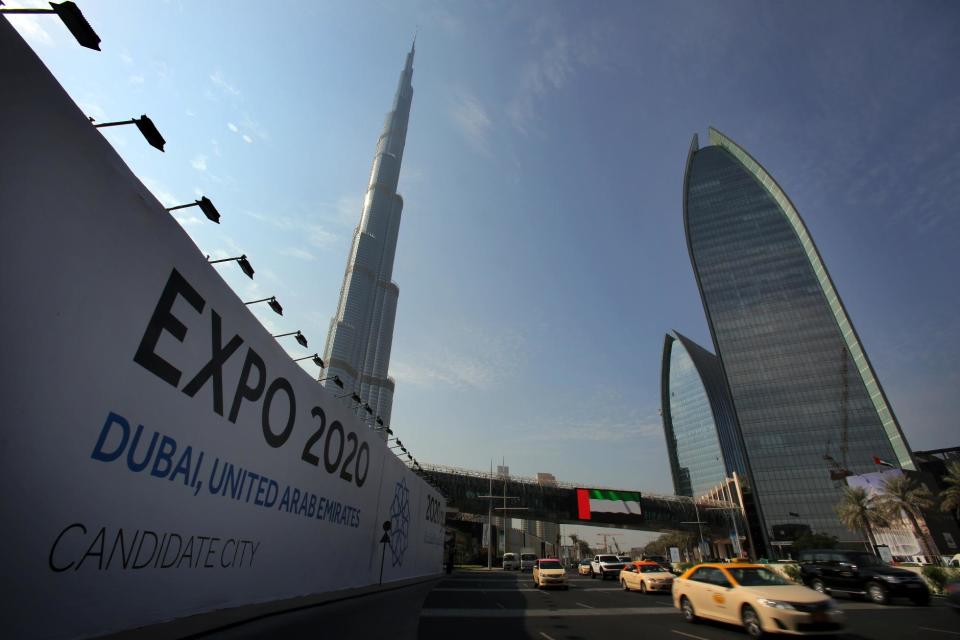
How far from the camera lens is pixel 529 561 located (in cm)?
5456

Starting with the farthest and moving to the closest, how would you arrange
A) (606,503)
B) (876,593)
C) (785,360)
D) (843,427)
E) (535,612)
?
(785,360)
(843,427)
(606,503)
(876,593)
(535,612)

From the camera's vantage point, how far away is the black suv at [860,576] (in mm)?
15375

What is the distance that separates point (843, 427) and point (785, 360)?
20391mm

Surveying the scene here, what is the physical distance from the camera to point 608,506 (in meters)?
72.3

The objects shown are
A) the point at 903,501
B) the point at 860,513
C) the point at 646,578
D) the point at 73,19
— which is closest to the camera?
the point at 73,19

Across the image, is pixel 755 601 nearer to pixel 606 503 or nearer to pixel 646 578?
pixel 646 578

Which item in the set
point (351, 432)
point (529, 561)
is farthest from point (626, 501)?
point (351, 432)

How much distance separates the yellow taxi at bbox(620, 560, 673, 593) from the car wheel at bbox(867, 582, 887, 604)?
7.28 m

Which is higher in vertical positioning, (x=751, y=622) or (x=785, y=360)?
(x=785, y=360)

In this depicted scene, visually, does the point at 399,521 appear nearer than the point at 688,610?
No

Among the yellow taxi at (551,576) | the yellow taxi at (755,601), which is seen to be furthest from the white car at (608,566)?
the yellow taxi at (755,601)

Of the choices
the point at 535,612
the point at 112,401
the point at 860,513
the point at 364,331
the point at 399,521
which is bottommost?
the point at 535,612

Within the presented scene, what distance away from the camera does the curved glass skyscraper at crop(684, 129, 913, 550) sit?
10006 centimetres

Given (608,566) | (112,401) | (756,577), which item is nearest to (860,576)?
(756,577)
